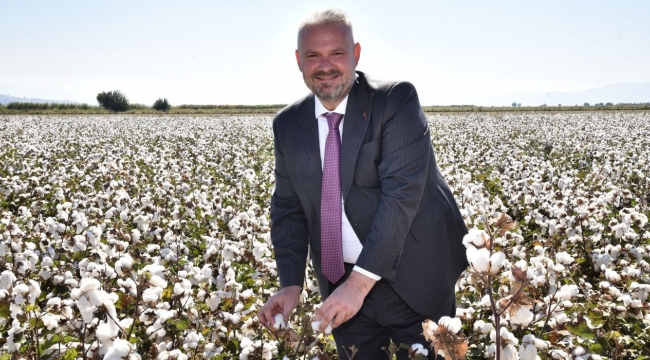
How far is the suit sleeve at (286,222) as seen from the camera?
2523mm

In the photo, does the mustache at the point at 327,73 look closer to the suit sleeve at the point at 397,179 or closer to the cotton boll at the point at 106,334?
the suit sleeve at the point at 397,179

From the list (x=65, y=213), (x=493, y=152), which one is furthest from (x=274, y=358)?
(x=493, y=152)

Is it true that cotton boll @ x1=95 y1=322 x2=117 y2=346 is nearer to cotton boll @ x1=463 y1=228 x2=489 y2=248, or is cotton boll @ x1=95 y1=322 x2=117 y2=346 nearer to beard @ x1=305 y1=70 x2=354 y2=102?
beard @ x1=305 y1=70 x2=354 y2=102

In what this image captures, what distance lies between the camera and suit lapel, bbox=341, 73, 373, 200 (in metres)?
2.25

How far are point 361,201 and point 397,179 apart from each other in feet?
0.95

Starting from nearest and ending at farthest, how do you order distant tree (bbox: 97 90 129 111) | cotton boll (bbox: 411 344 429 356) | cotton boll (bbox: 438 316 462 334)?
1. cotton boll (bbox: 438 316 462 334)
2. cotton boll (bbox: 411 344 429 356)
3. distant tree (bbox: 97 90 129 111)

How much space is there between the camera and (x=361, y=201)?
7.62ft

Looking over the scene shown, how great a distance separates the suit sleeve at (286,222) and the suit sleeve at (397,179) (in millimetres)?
580

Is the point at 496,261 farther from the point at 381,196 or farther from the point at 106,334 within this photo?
the point at 106,334

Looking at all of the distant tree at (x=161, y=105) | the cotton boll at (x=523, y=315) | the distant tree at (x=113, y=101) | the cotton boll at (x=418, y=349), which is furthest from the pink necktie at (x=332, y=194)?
the distant tree at (x=113, y=101)

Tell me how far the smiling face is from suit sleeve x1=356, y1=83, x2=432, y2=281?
241 millimetres

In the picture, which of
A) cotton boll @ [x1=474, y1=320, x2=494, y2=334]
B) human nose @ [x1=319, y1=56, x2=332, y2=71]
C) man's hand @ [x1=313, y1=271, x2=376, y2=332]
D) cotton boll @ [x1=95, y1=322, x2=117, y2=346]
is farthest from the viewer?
cotton boll @ [x1=474, y1=320, x2=494, y2=334]

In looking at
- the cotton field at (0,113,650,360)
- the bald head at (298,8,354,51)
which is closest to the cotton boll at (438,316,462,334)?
the cotton field at (0,113,650,360)

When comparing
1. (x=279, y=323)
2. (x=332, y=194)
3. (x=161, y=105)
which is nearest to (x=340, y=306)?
(x=279, y=323)
